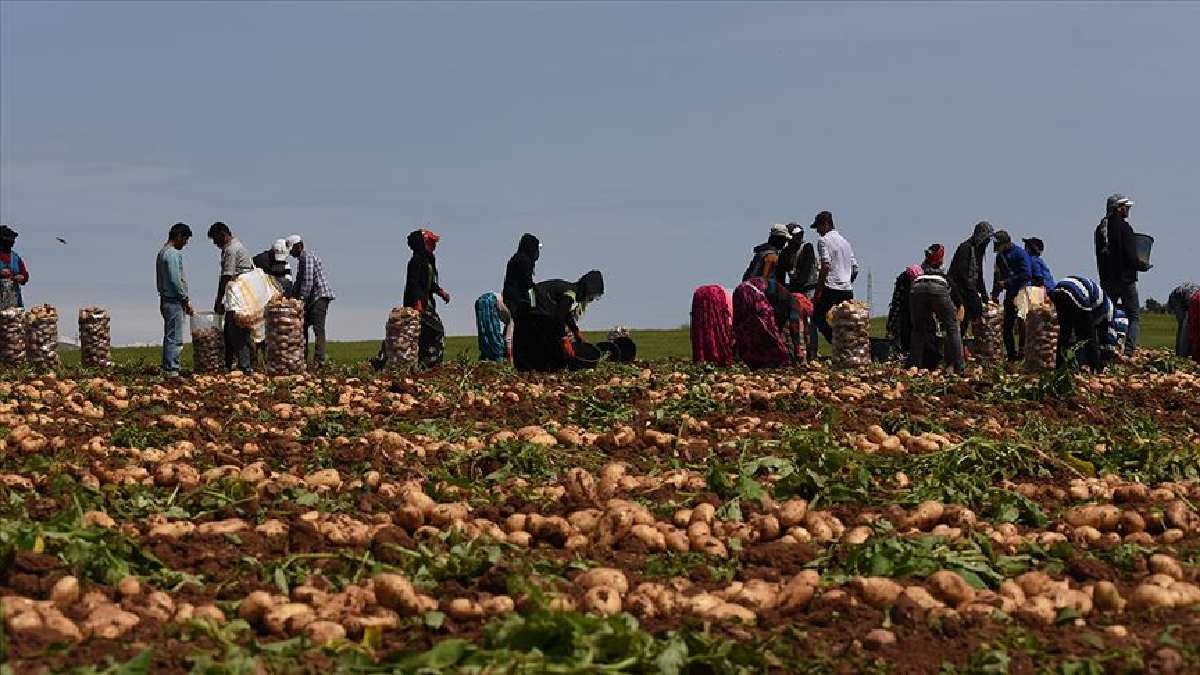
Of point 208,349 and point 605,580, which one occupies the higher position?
point 208,349

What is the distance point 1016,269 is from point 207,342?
898cm

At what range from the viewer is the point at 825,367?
17156 mm

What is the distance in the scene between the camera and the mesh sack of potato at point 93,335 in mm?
19406

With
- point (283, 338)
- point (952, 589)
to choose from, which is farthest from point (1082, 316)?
point (952, 589)

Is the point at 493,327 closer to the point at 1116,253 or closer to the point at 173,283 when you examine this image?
the point at 173,283

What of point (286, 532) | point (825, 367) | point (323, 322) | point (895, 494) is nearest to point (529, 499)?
point (286, 532)

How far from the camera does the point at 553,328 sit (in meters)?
16.2

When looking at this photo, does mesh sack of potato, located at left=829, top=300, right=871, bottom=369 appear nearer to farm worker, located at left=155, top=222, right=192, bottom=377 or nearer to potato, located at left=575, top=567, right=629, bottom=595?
farm worker, located at left=155, top=222, right=192, bottom=377

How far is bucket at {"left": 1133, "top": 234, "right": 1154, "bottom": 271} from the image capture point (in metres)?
17.6

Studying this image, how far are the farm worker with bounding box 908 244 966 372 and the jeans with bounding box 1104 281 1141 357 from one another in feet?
10.3

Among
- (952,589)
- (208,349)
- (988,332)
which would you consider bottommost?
(952,589)

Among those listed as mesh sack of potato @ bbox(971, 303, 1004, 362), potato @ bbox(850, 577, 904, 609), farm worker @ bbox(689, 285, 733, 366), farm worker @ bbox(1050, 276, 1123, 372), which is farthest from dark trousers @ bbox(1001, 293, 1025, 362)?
potato @ bbox(850, 577, 904, 609)

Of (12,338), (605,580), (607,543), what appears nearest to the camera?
(605,580)

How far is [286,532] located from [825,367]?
1172 centimetres
